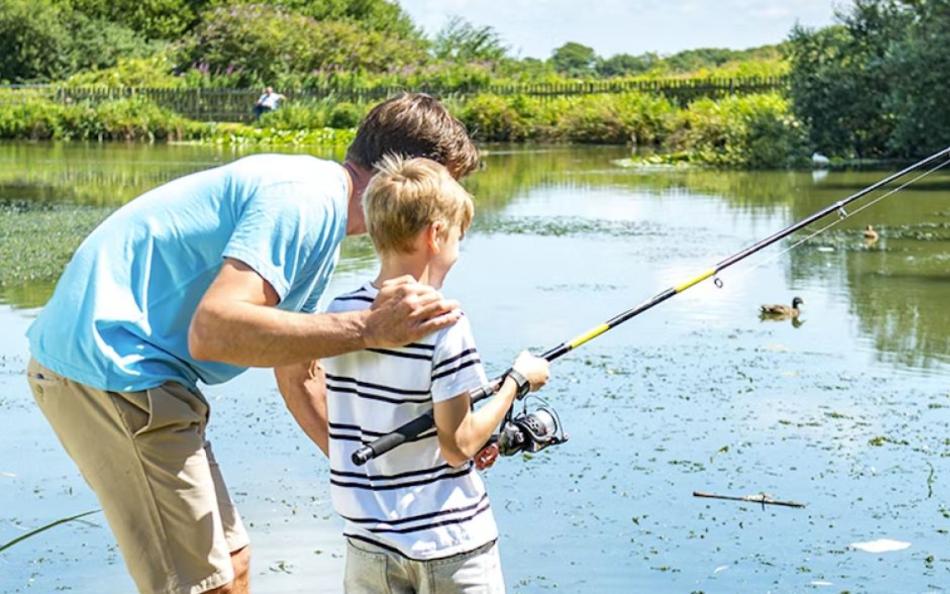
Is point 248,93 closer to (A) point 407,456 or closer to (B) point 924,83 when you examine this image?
(B) point 924,83

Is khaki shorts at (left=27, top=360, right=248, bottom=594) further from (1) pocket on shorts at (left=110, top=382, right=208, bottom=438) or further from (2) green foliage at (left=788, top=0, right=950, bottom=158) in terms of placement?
(2) green foliage at (left=788, top=0, right=950, bottom=158)

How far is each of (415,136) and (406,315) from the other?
0.44m

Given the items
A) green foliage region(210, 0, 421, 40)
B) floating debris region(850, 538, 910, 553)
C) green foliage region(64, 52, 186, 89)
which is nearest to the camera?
floating debris region(850, 538, 910, 553)

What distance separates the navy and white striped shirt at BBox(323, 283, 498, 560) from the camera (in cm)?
316

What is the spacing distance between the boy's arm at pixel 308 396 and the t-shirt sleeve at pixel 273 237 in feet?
1.76

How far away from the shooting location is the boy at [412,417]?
10.4ft

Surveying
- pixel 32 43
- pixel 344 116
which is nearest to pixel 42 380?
pixel 344 116

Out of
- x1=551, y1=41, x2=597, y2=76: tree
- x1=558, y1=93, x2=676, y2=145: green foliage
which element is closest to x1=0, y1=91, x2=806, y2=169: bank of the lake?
x1=558, y1=93, x2=676, y2=145: green foliage

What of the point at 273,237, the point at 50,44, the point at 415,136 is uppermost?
the point at 50,44

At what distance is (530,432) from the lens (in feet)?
12.0

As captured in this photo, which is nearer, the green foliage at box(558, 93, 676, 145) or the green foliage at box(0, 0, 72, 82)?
the green foliage at box(558, 93, 676, 145)

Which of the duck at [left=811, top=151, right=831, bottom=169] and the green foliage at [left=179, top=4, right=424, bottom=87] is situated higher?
the green foliage at [left=179, top=4, right=424, bottom=87]

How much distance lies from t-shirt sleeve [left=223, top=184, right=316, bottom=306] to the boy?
138 millimetres

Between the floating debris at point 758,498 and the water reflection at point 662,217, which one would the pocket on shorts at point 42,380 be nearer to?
the floating debris at point 758,498
